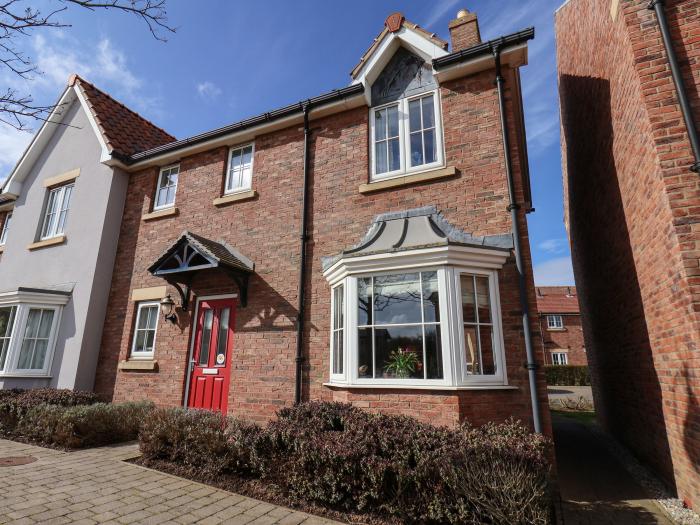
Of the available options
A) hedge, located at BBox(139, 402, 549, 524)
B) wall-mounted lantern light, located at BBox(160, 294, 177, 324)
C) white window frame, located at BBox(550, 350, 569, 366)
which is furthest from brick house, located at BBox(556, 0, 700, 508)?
white window frame, located at BBox(550, 350, 569, 366)

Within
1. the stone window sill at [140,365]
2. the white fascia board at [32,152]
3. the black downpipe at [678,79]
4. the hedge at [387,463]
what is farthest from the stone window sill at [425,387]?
the white fascia board at [32,152]

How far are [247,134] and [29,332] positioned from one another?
7510 mm

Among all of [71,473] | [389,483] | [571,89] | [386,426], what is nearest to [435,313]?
[386,426]

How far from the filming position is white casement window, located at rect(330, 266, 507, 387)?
5.86 meters

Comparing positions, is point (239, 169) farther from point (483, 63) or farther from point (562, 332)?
Result: point (562, 332)

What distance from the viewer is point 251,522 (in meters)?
4.12

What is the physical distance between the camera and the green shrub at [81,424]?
6957 millimetres

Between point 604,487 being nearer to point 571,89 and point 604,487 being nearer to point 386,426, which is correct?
point 386,426

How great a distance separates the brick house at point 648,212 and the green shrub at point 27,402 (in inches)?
408

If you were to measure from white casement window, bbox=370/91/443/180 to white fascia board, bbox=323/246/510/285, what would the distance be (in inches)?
84.7

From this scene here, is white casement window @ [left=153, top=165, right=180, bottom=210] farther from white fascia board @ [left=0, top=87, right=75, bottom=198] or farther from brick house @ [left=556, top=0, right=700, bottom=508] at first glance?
brick house @ [left=556, top=0, right=700, bottom=508]

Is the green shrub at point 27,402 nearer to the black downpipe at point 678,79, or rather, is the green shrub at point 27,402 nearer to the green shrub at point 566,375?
the black downpipe at point 678,79

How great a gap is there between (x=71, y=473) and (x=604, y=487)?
24.9 ft

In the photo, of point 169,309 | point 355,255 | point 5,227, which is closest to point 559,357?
point 355,255
